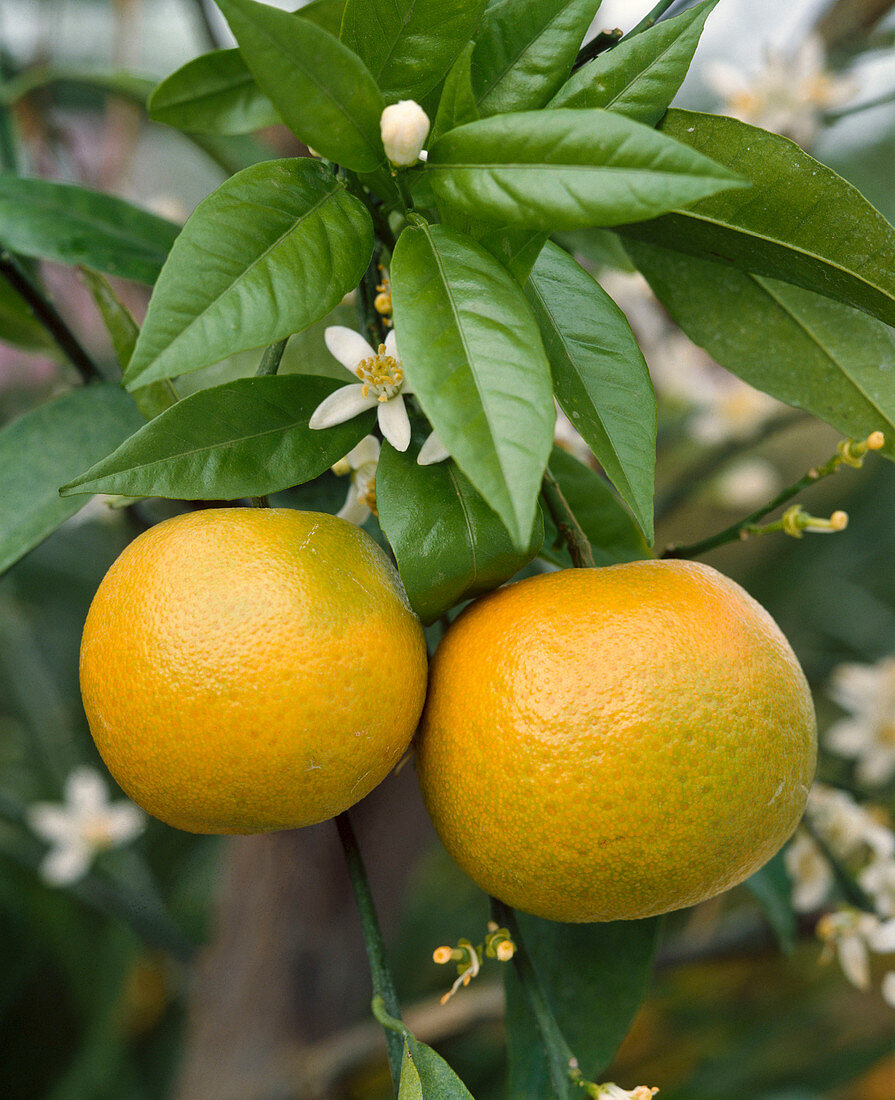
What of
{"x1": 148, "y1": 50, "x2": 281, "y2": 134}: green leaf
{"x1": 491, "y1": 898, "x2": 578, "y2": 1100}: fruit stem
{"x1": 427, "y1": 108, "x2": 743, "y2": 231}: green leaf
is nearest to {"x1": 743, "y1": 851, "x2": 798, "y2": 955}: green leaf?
{"x1": 491, "y1": 898, "x2": 578, "y2": 1100}: fruit stem

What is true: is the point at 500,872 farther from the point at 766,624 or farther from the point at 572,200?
the point at 572,200

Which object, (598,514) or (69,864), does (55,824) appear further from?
(598,514)

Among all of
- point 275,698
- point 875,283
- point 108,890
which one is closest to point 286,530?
point 275,698

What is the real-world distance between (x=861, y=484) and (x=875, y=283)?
1259mm

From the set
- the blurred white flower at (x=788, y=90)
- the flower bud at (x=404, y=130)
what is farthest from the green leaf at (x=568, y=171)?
the blurred white flower at (x=788, y=90)

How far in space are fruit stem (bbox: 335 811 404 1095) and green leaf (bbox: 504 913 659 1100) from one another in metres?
0.10

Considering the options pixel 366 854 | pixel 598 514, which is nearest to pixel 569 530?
pixel 598 514

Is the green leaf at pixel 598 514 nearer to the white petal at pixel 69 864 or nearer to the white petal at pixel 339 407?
the white petal at pixel 339 407

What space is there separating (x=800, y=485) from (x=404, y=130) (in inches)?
11.0

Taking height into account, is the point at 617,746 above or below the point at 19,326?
below

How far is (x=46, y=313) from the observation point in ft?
1.77

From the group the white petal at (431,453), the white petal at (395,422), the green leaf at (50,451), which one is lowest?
the green leaf at (50,451)

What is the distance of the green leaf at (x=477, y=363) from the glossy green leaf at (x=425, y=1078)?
0.24 meters

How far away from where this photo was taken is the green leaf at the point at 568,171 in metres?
0.29
